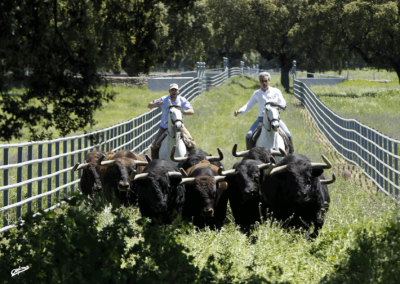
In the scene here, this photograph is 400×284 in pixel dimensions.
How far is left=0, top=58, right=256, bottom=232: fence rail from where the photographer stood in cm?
894

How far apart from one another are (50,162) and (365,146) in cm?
830

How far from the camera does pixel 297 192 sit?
27.8 feet

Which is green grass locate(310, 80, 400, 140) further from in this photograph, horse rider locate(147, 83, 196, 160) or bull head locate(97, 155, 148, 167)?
bull head locate(97, 155, 148, 167)

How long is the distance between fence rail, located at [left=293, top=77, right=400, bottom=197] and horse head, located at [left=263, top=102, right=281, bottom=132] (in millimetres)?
2249

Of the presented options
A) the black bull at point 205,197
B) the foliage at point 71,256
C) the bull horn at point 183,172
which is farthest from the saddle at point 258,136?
the foliage at point 71,256

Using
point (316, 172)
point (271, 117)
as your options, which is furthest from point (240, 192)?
point (271, 117)

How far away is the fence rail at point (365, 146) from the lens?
11586 millimetres

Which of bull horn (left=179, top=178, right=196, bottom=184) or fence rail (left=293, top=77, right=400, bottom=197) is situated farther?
fence rail (left=293, top=77, right=400, bottom=197)

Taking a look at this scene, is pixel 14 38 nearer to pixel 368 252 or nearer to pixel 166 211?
pixel 166 211

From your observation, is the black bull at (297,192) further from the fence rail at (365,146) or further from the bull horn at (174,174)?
the fence rail at (365,146)

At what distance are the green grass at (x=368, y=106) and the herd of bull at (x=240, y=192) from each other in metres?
11.2

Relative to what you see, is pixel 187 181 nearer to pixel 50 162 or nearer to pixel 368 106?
pixel 50 162

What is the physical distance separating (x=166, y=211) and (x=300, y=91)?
90.5 feet
